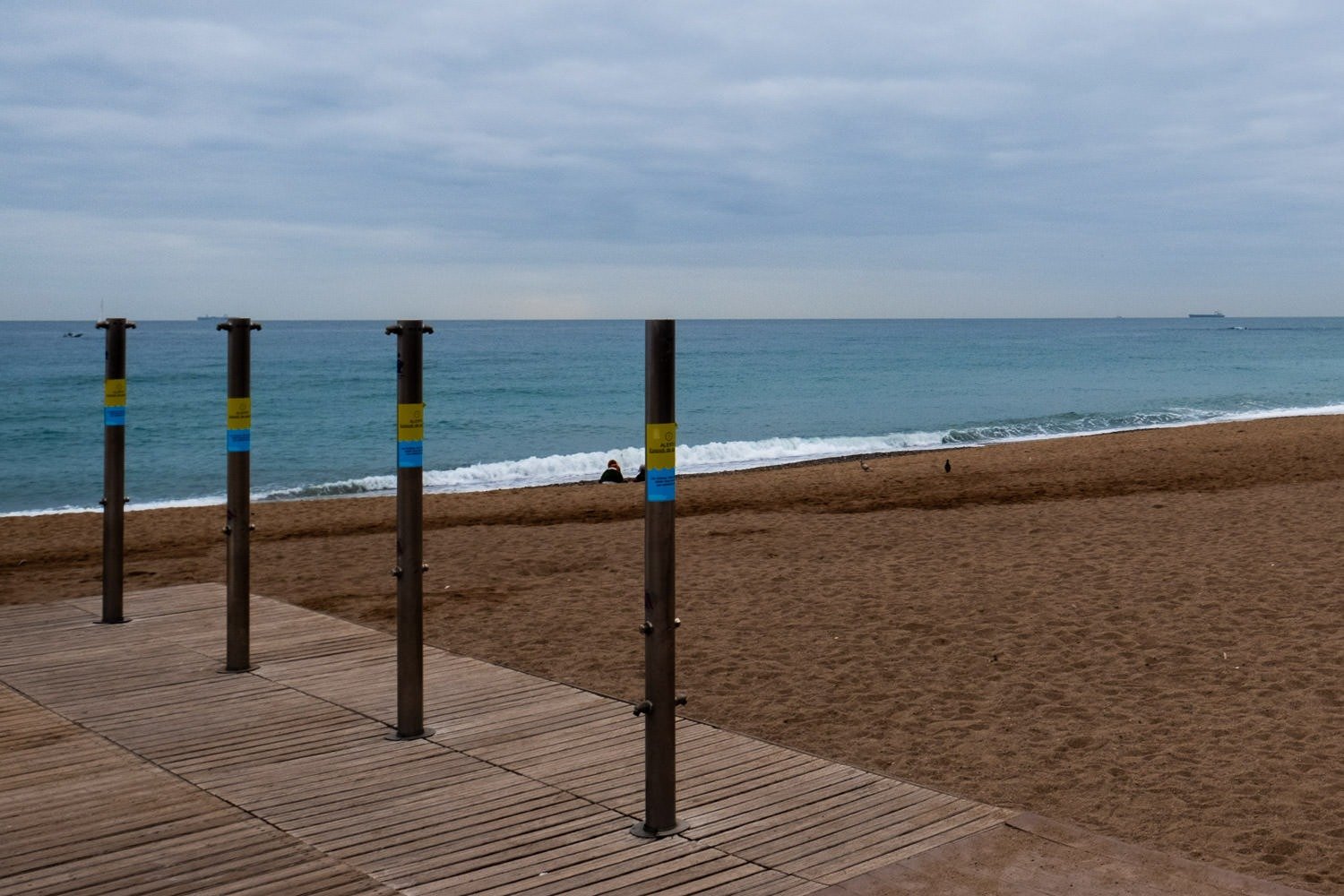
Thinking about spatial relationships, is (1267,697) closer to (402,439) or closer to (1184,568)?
(1184,568)

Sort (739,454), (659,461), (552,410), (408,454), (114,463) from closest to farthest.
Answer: (659,461)
(408,454)
(114,463)
(739,454)
(552,410)

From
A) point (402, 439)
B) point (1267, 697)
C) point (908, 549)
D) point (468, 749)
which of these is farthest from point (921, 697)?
point (908, 549)

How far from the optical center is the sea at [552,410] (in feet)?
92.6

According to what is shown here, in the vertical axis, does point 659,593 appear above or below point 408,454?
below

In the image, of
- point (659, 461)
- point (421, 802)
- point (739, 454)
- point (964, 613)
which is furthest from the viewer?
point (739, 454)

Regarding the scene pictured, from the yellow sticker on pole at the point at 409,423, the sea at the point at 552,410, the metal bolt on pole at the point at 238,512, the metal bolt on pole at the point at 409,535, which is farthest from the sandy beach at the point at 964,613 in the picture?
the sea at the point at 552,410

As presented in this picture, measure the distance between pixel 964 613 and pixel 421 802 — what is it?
5.10 meters

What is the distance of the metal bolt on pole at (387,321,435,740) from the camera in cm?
593

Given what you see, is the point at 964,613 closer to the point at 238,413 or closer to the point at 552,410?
Result: the point at 238,413

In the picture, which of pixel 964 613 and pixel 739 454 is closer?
pixel 964 613

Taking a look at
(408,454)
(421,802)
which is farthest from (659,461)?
(421,802)

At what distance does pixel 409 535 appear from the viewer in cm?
598

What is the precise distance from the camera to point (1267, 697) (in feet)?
21.9

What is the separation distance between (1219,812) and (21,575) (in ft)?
38.0
